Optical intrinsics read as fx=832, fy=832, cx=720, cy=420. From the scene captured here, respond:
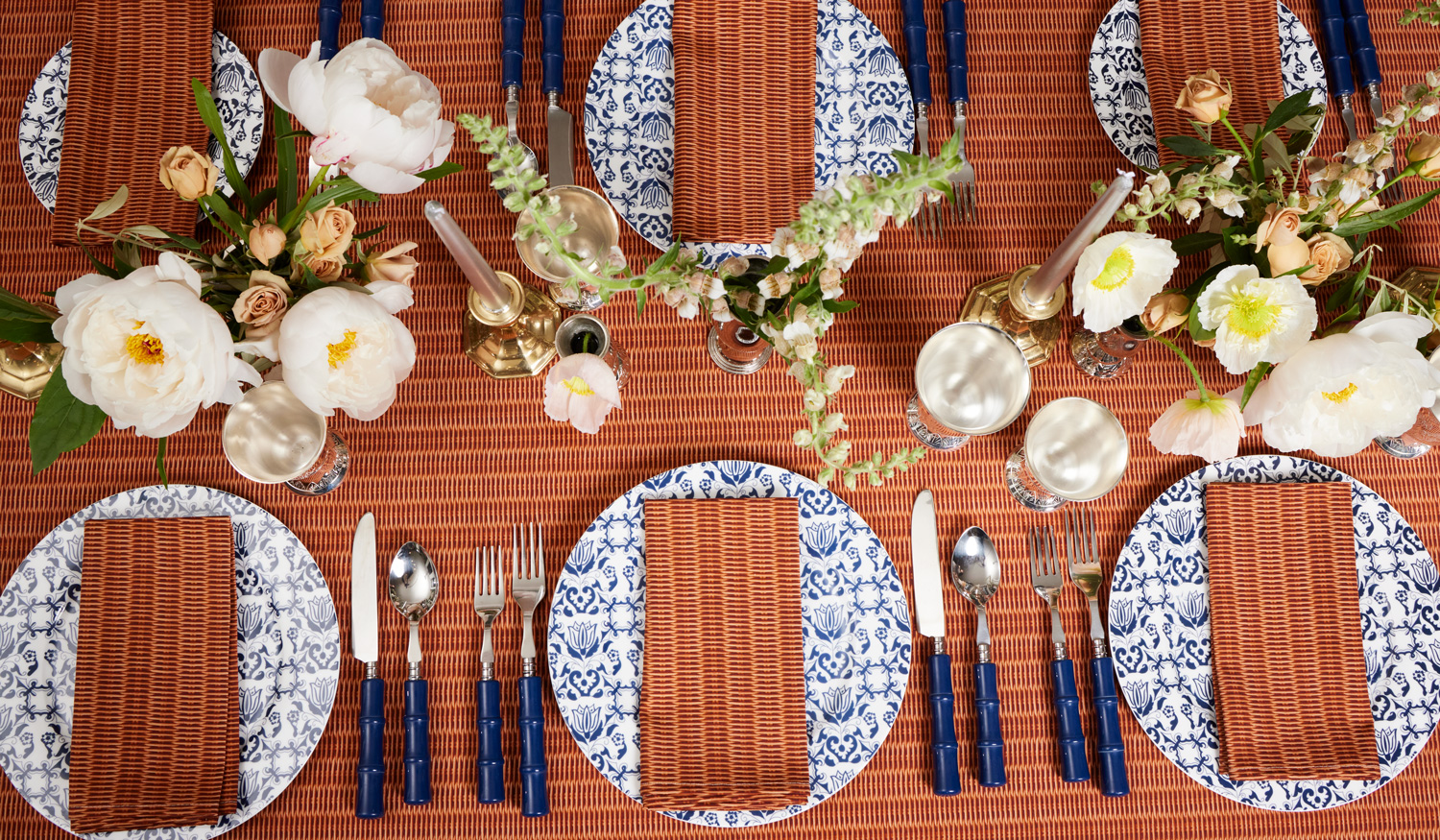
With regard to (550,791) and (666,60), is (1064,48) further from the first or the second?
(550,791)

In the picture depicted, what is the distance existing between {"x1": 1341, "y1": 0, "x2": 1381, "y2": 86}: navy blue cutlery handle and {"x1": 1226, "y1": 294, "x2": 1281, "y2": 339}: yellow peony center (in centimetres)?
45

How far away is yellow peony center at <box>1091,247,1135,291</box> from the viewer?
0.68 meters

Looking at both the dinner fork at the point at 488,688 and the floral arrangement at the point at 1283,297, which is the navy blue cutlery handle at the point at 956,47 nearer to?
the floral arrangement at the point at 1283,297

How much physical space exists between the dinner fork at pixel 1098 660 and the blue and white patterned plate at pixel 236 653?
0.74m

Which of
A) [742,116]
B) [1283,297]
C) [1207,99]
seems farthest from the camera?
[742,116]

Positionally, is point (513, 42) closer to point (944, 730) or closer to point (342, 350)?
point (342, 350)

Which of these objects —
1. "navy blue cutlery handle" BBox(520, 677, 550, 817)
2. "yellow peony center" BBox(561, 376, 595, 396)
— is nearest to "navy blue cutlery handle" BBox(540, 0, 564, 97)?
"yellow peony center" BBox(561, 376, 595, 396)

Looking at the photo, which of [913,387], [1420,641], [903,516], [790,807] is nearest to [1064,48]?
[913,387]

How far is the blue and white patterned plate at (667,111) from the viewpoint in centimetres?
86

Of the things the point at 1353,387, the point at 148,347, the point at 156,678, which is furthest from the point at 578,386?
the point at 1353,387

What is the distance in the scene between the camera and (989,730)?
805 millimetres

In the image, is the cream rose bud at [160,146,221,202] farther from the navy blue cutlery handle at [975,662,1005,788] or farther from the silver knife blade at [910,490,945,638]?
the navy blue cutlery handle at [975,662,1005,788]

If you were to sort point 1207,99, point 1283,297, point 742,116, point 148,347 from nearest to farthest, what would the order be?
point 148,347
point 1283,297
point 1207,99
point 742,116

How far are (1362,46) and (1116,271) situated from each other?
1.67ft
